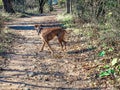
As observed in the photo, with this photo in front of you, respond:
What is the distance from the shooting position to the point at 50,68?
30.2 ft

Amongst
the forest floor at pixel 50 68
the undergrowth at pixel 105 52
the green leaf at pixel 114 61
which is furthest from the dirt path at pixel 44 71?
the green leaf at pixel 114 61

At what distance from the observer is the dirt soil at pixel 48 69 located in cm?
763

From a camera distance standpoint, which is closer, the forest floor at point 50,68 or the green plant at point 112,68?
the forest floor at point 50,68

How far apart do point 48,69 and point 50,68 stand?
0.37 feet

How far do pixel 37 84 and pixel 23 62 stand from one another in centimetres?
234

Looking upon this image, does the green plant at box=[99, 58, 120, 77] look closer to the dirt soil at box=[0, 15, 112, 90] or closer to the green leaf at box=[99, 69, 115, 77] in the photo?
the green leaf at box=[99, 69, 115, 77]

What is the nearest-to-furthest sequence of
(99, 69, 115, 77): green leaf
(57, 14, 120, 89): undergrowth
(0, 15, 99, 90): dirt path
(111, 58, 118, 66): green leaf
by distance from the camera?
(0, 15, 99, 90): dirt path → (57, 14, 120, 89): undergrowth → (99, 69, 115, 77): green leaf → (111, 58, 118, 66): green leaf

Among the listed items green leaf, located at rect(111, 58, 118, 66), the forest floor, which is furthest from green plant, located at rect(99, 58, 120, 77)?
the forest floor

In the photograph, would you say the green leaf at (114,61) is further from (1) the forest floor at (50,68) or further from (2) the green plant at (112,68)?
(1) the forest floor at (50,68)

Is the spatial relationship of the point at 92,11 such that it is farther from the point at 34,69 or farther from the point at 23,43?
the point at 34,69

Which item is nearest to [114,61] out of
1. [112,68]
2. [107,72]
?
[112,68]

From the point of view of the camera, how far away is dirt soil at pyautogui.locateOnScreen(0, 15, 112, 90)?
7633mm

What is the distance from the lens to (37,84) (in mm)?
7699

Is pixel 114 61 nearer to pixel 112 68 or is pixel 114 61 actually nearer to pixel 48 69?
pixel 112 68
